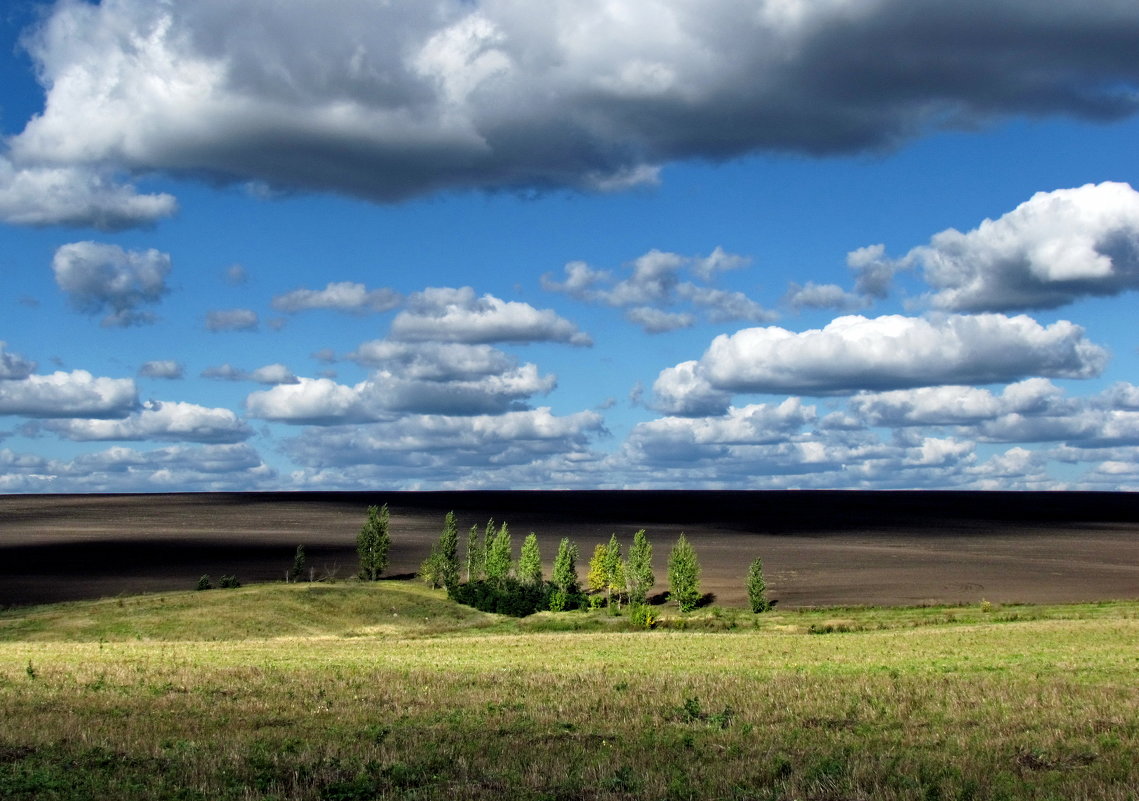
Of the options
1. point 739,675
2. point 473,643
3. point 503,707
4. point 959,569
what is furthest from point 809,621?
point 959,569

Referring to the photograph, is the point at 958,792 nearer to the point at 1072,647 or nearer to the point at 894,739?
the point at 894,739

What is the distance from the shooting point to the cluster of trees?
110438mm

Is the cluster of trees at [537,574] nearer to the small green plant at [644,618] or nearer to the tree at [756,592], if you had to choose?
the tree at [756,592]

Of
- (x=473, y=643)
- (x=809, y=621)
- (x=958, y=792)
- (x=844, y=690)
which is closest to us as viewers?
(x=958, y=792)

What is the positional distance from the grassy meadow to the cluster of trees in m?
67.4

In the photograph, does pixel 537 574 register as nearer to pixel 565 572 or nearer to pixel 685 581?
pixel 565 572

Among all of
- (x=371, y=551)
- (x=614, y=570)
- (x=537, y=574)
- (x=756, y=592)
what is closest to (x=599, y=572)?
(x=614, y=570)

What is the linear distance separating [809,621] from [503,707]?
6129cm

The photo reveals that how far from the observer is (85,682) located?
91.8 ft

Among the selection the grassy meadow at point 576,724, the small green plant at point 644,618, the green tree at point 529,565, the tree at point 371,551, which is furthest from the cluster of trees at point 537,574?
the grassy meadow at point 576,724

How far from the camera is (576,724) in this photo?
20.7 meters

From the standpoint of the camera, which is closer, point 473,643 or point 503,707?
point 503,707

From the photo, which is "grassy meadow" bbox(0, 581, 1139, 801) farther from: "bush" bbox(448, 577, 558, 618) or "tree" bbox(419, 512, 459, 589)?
"tree" bbox(419, 512, 459, 589)

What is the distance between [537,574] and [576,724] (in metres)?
109
